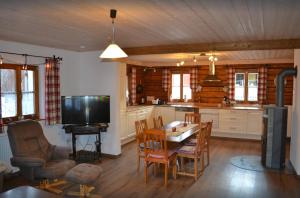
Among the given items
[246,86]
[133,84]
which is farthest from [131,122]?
[246,86]

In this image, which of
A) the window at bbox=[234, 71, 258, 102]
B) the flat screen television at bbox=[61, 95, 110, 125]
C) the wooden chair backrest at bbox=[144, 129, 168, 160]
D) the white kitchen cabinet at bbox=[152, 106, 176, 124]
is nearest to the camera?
the wooden chair backrest at bbox=[144, 129, 168, 160]

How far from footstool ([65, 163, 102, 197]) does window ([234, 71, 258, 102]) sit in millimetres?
5679

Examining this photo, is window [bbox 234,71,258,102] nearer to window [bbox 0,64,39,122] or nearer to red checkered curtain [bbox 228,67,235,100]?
red checkered curtain [bbox 228,67,235,100]

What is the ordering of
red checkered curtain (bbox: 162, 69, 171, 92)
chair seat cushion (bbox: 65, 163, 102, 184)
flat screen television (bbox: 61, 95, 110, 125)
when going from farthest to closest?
1. red checkered curtain (bbox: 162, 69, 171, 92)
2. flat screen television (bbox: 61, 95, 110, 125)
3. chair seat cushion (bbox: 65, 163, 102, 184)

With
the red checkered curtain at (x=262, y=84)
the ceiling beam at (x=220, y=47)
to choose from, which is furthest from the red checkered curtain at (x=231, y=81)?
the ceiling beam at (x=220, y=47)

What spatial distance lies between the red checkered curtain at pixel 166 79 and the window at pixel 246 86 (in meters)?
2.18

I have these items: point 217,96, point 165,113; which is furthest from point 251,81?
point 165,113

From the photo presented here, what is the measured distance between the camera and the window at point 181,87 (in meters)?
8.82

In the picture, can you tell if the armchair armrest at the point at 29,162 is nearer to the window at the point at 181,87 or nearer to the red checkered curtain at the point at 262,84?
the window at the point at 181,87

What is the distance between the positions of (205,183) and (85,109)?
274 centimetres

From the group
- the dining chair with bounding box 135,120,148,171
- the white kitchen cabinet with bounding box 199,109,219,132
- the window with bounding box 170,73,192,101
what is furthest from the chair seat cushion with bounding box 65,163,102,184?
the window with bounding box 170,73,192,101

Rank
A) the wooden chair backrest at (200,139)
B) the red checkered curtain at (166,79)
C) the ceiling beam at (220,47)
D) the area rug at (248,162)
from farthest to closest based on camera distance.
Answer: the red checkered curtain at (166,79)
the area rug at (248,162)
the wooden chair backrest at (200,139)
the ceiling beam at (220,47)

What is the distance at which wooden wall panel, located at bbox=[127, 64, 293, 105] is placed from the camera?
7.60m

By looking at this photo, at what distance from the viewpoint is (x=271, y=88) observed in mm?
7777
